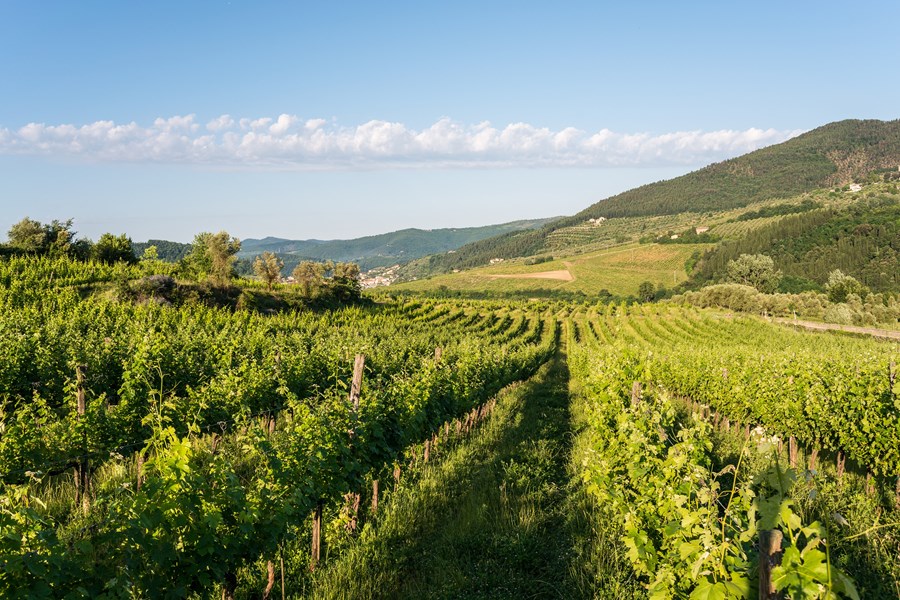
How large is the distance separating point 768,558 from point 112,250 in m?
46.3

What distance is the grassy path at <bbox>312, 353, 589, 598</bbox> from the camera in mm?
5492

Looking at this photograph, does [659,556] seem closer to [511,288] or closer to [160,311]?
[160,311]

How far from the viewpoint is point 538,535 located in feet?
21.9

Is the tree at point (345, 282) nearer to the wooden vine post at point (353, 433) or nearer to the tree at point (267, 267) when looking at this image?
the tree at point (267, 267)

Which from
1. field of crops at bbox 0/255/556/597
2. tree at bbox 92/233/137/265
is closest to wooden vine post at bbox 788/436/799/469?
field of crops at bbox 0/255/556/597

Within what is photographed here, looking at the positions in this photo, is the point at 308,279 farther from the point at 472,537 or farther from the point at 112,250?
the point at 472,537

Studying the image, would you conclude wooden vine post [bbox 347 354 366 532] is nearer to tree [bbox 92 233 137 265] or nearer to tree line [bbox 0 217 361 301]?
tree line [bbox 0 217 361 301]

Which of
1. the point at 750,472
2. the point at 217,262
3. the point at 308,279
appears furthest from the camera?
the point at 308,279

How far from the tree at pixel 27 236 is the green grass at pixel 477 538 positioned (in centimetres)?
3877

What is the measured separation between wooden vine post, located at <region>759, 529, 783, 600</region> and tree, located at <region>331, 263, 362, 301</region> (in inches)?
1748

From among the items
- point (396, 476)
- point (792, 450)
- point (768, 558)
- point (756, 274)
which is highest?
point (768, 558)

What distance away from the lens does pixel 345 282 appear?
47688mm

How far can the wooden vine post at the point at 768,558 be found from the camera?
254cm

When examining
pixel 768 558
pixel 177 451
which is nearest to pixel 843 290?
pixel 768 558
